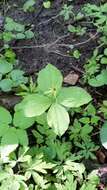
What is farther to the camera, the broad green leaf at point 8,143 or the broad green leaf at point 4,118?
the broad green leaf at point 4,118

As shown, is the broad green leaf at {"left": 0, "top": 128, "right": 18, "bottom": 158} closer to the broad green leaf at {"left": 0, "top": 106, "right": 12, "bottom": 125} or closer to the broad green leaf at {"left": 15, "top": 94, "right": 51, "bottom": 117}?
the broad green leaf at {"left": 0, "top": 106, "right": 12, "bottom": 125}

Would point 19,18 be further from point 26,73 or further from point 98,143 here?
point 98,143

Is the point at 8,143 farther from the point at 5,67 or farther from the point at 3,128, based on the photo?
the point at 5,67

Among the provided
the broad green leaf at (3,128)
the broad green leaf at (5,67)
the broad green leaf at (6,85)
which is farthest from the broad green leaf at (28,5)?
the broad green leaf at (3,128)

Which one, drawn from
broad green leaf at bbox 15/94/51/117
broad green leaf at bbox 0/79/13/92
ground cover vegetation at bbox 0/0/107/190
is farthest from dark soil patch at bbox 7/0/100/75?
broad green leaf at bbox 15/94/51/117

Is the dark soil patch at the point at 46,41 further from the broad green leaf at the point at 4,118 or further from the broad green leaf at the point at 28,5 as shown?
the broad green leaf at the point at 4,118

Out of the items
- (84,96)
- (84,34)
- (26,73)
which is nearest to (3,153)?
(84,96)

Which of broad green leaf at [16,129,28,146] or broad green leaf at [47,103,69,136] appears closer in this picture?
broad green leaf at [47,103,69,136]
